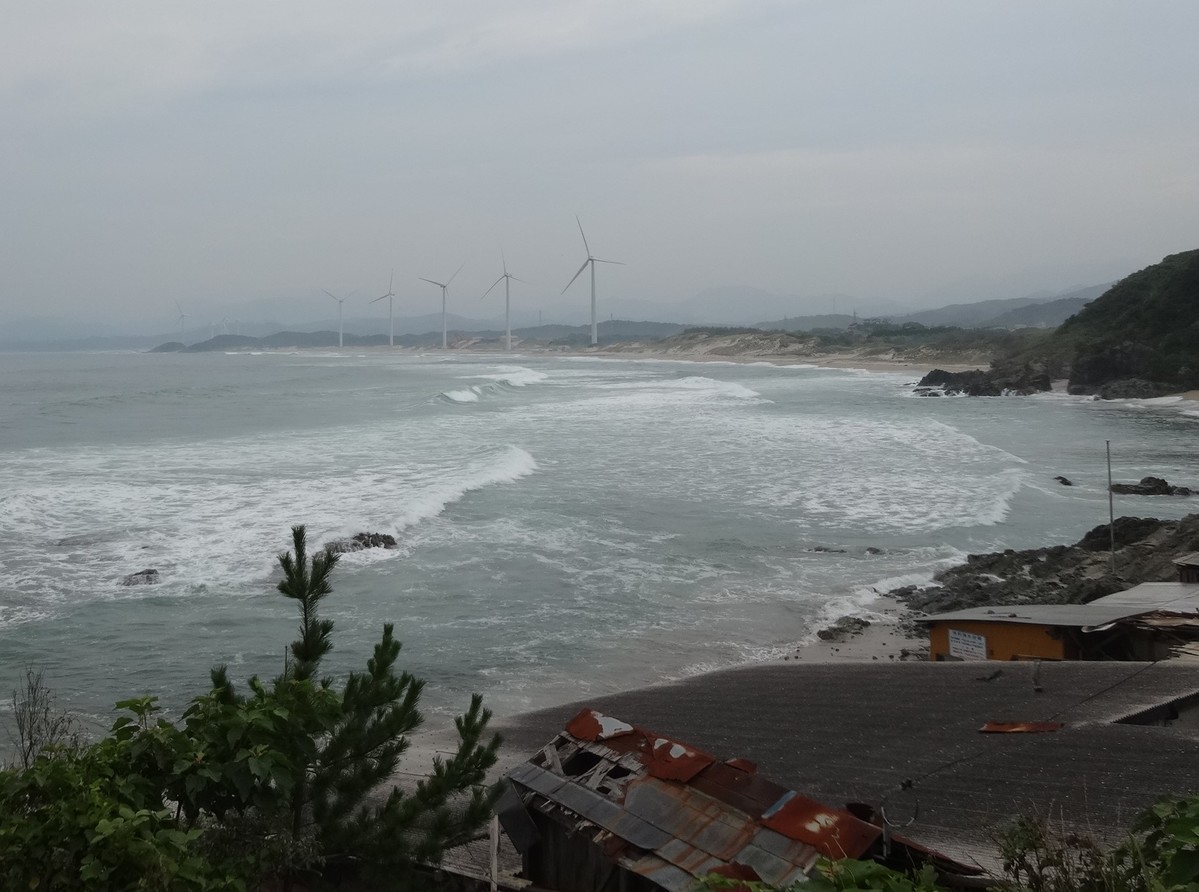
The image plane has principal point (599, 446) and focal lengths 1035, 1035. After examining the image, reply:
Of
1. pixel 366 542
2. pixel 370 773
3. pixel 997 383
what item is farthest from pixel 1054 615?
pixel 997 383

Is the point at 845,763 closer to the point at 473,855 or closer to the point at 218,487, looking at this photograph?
the point at 473,855

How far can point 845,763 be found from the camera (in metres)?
7.55

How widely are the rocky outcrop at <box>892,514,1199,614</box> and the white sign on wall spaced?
298 centimetres

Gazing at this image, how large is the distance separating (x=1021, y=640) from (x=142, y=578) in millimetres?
13572

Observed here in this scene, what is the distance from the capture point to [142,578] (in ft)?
56.3

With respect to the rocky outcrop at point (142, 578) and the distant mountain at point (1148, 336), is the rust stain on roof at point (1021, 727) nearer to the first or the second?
the rocky outcrop at point (142, 578)

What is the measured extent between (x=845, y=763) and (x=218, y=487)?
72.7 feet

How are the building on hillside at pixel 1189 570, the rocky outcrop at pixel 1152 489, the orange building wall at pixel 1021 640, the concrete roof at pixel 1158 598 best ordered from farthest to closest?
the rocky outcrop at pixel 1152 489, the building on hillside at pixel 1189 570, the concrete roof at pixel 1158 598, the orange building wall at pixel 1021 640

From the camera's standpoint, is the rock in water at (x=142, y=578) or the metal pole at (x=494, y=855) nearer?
the metal pole at (x=494, y=855)

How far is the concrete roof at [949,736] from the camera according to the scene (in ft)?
20.6

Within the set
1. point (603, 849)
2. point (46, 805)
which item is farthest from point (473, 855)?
point (46, 805)

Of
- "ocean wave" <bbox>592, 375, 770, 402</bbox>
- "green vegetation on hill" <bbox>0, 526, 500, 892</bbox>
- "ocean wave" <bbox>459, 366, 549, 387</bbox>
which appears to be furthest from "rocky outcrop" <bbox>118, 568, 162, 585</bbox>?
"ocean wave" <bbox>459, 366, 549, 387</bbox>

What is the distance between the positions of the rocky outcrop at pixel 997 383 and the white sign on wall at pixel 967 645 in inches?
2197

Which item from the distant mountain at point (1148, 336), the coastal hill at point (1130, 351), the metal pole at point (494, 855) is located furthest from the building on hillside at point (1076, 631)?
the distant mountain at point (1148, 336)
